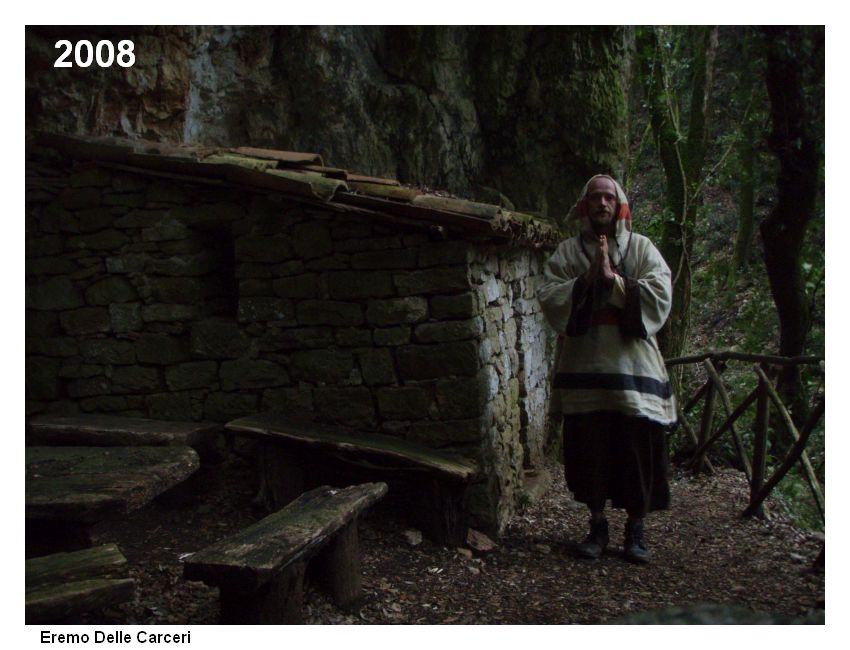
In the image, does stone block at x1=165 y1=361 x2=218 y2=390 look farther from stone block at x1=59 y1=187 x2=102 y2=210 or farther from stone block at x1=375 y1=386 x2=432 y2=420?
stone block at x1=59 y1=187 x2=102 y2=210

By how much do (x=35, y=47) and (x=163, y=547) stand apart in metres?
2.93

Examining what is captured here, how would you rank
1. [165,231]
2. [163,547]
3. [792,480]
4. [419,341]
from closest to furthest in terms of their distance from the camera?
[163,547]
[419,341]
[165,231]
[792,480]

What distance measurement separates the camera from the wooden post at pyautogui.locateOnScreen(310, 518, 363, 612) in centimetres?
331

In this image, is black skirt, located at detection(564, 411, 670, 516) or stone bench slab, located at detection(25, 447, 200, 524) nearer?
stone bench slab, located at detection(25, 447, 200, 524)

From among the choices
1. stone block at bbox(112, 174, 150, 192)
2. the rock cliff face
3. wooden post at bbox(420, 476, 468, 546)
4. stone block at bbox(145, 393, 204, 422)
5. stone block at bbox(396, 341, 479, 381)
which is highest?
the rock cliff face

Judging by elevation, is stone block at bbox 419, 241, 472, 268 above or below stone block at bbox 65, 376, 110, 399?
above

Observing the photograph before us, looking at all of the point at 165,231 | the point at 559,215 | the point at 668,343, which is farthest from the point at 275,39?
the point at 668,343

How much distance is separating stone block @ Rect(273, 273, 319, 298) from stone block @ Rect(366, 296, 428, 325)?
1.11 ft

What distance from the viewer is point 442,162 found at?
255 inches

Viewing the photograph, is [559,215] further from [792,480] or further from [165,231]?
[165,231]

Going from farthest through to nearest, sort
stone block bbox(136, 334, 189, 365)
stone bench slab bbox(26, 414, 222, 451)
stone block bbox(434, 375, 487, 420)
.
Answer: stone block bbox(136, 334, 189, 365)
stone block bbox(434, 375, 487, 420)
stone bench slab bbox(26, 414, 222, 451)

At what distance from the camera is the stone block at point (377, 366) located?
4254 mm

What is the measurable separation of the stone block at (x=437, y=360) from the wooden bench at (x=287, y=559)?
83 cm

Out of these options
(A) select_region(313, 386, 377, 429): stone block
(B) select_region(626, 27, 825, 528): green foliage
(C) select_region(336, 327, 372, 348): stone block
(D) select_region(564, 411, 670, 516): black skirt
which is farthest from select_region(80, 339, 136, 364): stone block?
(B) select_region(626, 27, 825, 528): green foliage
